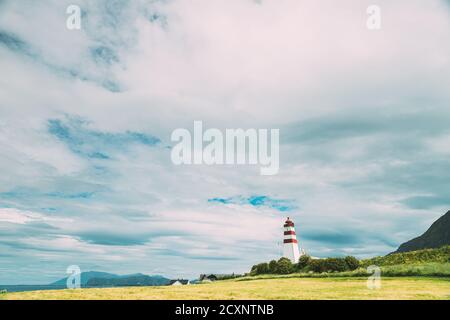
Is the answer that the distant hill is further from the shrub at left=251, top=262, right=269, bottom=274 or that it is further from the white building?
the white building

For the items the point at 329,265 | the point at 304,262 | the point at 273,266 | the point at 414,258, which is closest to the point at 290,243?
the point at 273,266

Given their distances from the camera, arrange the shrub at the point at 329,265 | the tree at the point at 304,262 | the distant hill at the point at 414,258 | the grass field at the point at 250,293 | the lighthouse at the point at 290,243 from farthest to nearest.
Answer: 1. the lighthouse at the point at 290,243
2. the tree at the point at 304,262
3. the shrub at the point at 329,265
4. the distant hill at the point at 414,258
5. the grass field at the point at 250,293

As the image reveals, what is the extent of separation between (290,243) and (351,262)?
3546cm

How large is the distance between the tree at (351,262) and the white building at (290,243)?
31655 millimetres

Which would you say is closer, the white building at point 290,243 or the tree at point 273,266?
the tree at point 273,266

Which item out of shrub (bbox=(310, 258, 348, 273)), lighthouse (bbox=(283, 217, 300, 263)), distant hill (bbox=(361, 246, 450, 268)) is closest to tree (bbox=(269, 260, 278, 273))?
shrub (bbox=(310, 258, 348, 273))

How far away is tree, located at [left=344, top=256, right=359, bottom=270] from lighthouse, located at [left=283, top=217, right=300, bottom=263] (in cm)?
3166

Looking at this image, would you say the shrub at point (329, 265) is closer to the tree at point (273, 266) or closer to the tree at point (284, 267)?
the tree at point (284, 267)

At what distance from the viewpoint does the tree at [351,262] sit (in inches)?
2832

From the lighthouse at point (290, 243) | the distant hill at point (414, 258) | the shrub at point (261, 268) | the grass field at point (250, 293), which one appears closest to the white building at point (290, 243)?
the lighthouse at point (290, 243)
